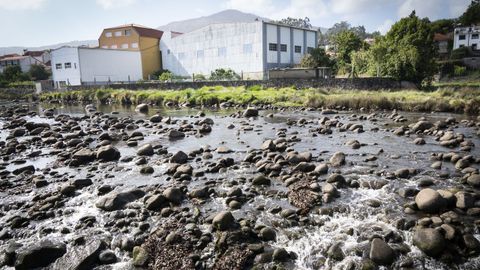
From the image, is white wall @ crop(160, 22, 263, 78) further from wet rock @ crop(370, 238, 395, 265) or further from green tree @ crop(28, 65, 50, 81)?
wet rock @ crop(370, 238, 395, 265)

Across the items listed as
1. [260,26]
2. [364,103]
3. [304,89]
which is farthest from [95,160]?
[260,26]

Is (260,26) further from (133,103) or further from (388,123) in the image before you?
(388,123)

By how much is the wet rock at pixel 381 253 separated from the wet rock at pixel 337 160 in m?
5.48

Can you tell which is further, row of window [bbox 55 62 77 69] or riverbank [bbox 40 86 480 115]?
row of window [bbox 55 62 77 69]

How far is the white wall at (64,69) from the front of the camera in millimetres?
57031

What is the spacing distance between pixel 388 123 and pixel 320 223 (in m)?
14.0

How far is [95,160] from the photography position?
14.7m

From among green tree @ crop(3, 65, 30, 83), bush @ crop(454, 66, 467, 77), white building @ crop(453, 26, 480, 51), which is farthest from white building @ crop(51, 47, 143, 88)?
white building @ crop(453, 26, 480, 51)

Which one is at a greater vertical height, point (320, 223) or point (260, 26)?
point (260, 26)

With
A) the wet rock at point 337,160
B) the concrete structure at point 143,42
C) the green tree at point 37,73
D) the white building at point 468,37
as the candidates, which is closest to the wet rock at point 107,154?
the wet rock at point 337,160

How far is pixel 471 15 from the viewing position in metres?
73.7

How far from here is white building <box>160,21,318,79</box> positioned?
160 ft

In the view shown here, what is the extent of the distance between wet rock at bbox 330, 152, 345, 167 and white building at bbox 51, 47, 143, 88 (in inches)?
1954

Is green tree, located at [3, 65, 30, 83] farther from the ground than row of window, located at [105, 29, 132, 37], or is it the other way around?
row of window, located at [105, 29, 132, 37]
